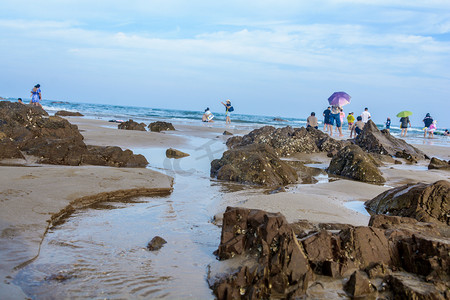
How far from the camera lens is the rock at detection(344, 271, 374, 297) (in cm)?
295

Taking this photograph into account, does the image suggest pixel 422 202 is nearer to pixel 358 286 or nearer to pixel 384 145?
pixel 358 286

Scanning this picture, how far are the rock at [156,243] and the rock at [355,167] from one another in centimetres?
639

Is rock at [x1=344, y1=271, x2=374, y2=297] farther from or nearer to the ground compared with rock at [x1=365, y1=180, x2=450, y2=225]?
nearer to the ground

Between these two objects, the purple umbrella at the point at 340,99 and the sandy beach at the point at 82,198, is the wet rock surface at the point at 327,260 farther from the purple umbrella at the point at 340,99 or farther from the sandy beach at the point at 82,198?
the purple umbrella at the point at 340,99

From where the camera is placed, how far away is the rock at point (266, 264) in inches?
115

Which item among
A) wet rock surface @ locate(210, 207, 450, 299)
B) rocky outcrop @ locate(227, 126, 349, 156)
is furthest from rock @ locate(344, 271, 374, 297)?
rocky outcrop @ locate(227, 126, 349, 156)

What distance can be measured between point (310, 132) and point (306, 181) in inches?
273

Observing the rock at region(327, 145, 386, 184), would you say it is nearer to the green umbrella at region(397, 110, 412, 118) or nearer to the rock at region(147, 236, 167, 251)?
the rock at region(147, 236, 167, 251)

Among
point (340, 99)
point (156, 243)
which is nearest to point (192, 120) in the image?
point (340, 99)

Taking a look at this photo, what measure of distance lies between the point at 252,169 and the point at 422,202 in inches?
144

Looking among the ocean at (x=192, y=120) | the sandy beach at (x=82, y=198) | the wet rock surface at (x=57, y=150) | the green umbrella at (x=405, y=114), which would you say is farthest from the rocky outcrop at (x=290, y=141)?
the green umbrella at (x=405, y=114)

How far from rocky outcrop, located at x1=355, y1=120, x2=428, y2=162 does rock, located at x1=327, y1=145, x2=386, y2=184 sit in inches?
201

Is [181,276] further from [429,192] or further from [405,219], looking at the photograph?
[429,192]

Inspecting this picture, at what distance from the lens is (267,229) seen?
329cm
